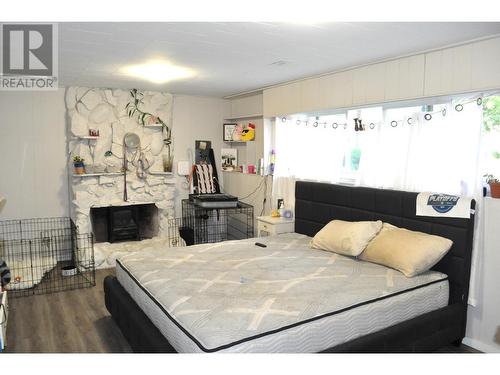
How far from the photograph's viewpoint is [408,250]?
9.27 ft

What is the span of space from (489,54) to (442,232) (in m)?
1.33

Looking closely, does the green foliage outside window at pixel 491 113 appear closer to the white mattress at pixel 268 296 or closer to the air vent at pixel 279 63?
the white mattress at pixel 268 296

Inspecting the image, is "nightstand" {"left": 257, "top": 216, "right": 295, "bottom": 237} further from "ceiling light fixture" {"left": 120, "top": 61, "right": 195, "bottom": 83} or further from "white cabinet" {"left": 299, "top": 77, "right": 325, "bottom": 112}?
"ceiling light fixture" {"left": 120, "top": 61, "right": 195, "bottom": 83}

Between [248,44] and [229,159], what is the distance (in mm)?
3260

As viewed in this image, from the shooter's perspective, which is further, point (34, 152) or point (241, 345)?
point (34, 152)

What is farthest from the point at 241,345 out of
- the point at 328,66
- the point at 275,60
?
the point at 328,66

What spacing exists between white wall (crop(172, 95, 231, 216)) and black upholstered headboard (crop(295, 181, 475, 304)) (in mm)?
2153

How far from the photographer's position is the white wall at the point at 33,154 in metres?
4.67

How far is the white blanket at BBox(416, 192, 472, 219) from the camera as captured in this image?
2.79 m

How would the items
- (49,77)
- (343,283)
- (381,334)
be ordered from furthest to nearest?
(49,77) → (343,283) → (381,334)

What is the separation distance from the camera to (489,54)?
105 inches

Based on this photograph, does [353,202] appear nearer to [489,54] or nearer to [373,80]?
[373,80]

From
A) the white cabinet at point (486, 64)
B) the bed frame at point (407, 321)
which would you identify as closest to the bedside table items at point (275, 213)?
the bed frame at point (407, 321)

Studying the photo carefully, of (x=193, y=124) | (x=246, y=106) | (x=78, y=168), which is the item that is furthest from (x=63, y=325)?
(x=246, y=106)
